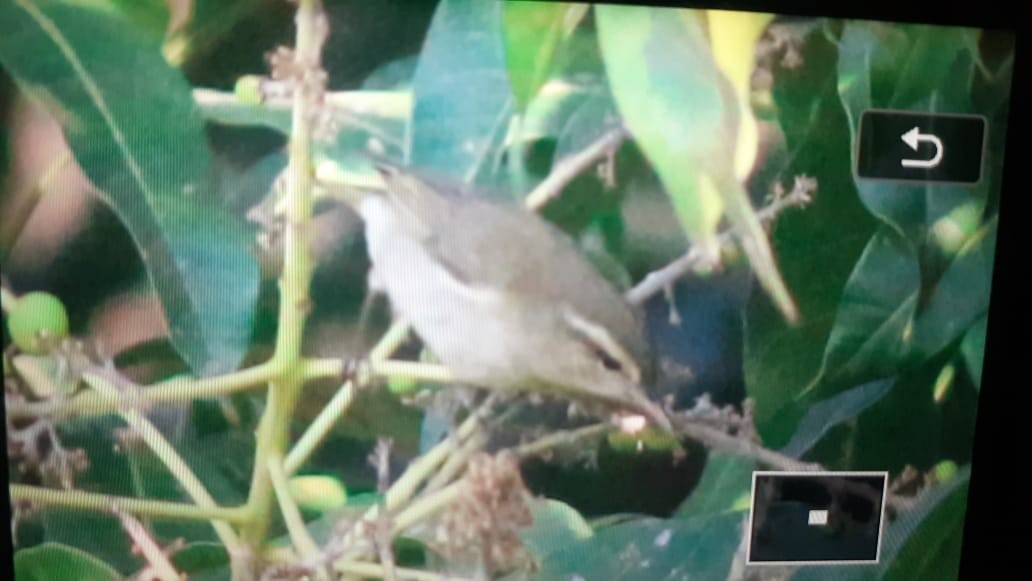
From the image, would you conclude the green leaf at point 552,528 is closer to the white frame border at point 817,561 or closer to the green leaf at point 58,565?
the white frame border at point 817,561

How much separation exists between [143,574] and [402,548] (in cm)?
21

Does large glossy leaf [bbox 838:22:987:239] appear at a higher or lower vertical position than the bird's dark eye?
higher

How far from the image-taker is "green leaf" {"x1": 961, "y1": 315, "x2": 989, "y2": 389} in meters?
0.87

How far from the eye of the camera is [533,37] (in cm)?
78

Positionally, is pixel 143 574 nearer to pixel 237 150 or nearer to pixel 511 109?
pixel 237 150

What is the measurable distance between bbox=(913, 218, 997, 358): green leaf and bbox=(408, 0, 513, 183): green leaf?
0.40 metres

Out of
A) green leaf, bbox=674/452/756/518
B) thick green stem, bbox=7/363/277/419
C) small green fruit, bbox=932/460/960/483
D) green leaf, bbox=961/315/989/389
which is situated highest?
green leaf, bbox=961/315/989/389

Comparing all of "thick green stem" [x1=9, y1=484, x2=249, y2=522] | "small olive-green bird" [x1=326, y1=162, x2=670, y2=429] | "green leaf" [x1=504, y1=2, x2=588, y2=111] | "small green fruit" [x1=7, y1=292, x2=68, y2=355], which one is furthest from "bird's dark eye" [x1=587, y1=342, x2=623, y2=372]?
"small green fruit" [x1=7, y1=292, x2=68, y2=355]

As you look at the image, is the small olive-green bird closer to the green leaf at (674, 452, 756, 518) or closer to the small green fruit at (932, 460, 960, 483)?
the green leaf at (674, 452, 756, 518)

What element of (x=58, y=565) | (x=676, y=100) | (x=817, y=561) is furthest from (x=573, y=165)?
(x=58, y=565)

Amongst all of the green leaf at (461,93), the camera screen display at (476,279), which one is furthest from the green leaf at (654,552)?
the green leaf at (461,93)

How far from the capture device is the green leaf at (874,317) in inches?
33.3

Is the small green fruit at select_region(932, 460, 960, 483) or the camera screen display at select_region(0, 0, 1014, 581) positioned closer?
the camera screen display at select_region(0, 0, 1014, 581)

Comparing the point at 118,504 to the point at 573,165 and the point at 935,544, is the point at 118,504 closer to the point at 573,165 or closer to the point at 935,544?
the point at 573,165
